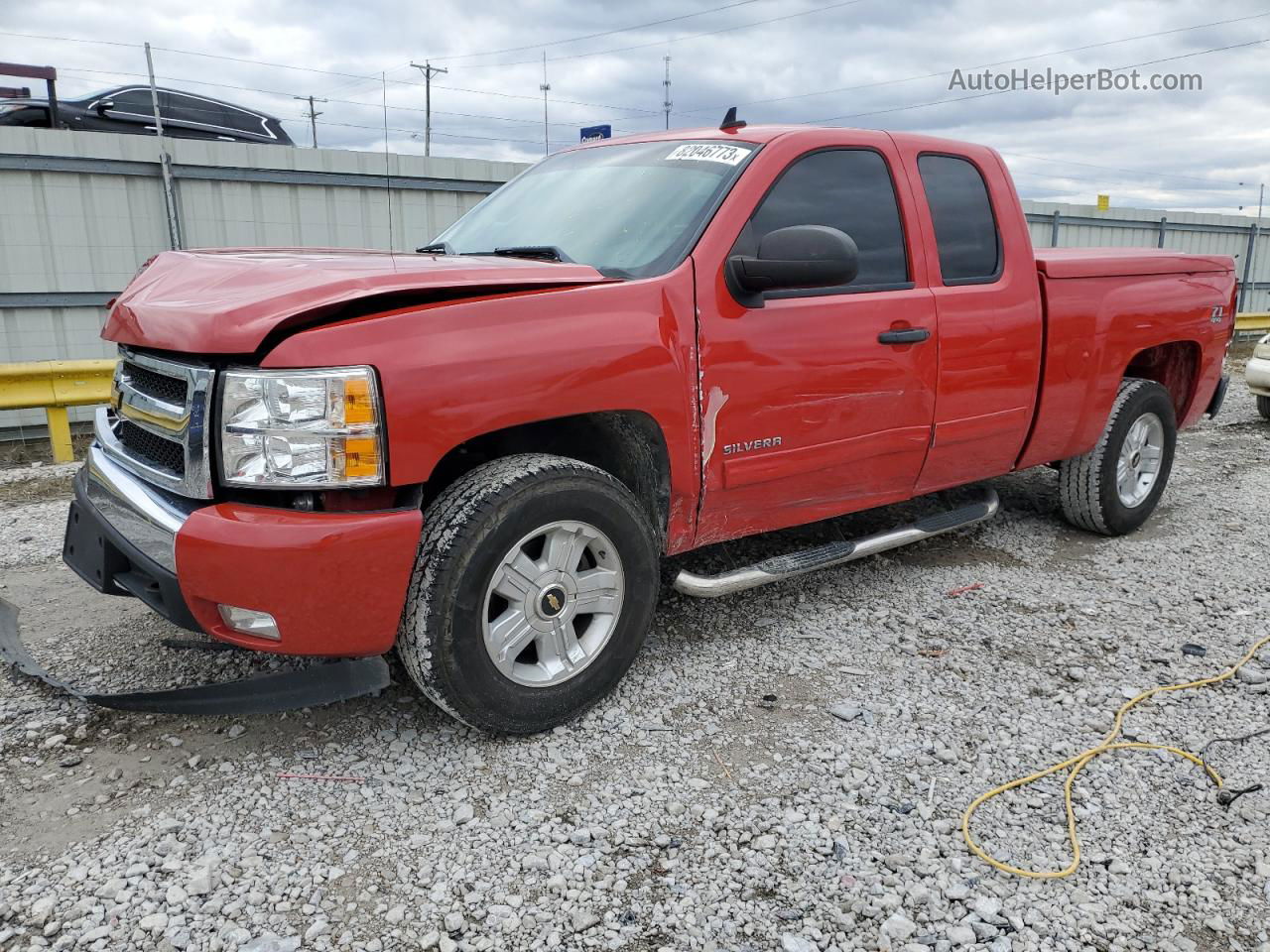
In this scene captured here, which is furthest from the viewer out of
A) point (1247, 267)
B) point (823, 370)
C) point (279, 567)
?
point (1247, 267)

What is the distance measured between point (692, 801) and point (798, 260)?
5.47 feet

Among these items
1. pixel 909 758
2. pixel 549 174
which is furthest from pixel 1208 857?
pixel 549 174

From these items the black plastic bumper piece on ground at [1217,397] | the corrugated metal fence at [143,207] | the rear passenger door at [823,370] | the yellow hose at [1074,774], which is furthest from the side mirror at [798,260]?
the corrugated metal fence at [143,207]

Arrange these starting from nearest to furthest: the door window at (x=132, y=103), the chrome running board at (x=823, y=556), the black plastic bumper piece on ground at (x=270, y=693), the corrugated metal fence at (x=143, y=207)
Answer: the black plastic bumper piece on ground at (x=270, y=693) → the chrome running board at (x=823, y=556) → the corrugated metal fence at (x=143, y=207) → the door window at (x=132, y=103)

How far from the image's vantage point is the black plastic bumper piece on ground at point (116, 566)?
8.16 feet

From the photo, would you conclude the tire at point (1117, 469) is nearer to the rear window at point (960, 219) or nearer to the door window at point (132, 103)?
the rear window at point (960, 219)

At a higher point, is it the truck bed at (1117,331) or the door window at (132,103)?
the door window at (132,103)

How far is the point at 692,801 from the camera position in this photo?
2.63 meters

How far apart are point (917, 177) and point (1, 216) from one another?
7573 mm

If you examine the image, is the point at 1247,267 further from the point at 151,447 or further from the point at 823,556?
the point at 151,447

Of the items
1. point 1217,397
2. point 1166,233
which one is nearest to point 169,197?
point 1217,397

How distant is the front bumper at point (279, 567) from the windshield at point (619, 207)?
1.22 meters

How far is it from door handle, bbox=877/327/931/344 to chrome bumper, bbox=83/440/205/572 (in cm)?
241

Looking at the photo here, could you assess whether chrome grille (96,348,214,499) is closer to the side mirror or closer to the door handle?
the side mirror
